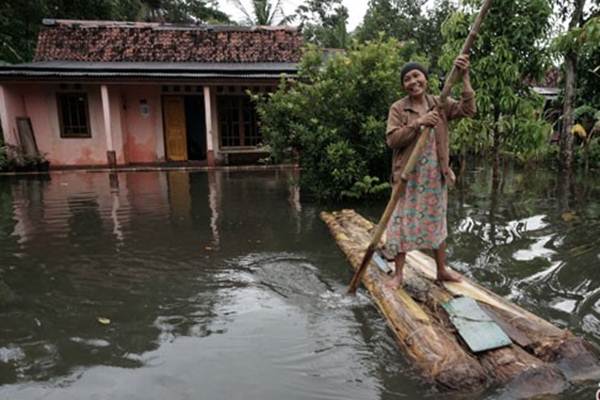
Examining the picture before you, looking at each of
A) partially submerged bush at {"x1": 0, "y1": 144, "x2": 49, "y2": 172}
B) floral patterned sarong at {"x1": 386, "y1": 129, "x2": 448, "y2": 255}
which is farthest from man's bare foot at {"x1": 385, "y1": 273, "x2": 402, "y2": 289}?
partially submerged bush at {"x1": 0, "y1": 144, "x2": 49, "y2": 172}

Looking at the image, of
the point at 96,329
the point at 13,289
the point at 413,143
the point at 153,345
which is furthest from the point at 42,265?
the point at 413,143

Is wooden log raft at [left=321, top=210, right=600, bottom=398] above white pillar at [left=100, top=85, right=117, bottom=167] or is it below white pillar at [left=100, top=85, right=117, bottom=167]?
below

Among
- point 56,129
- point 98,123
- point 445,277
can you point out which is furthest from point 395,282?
point 56,129

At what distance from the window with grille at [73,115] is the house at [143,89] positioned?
0.09 feet

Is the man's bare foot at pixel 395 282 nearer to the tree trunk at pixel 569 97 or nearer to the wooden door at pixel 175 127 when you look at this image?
the tree trunk at pixel 569 97

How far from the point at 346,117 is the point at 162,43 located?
10587 mm

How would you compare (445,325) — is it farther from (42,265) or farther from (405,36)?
(405,36)

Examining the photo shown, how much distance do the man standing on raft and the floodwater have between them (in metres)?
0.75

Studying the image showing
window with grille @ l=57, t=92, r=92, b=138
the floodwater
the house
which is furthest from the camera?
window with grille @ l=57, t=92, r=92, b=138

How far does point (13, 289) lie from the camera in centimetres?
443

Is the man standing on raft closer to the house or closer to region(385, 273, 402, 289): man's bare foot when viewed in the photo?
region(385, 273, 402, 289): man's bare foot

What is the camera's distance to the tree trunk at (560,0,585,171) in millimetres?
10445

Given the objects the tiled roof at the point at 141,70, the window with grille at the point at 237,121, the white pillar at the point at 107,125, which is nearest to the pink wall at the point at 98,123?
the tiled roof at the point at 141,70

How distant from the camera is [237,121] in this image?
598 inches
